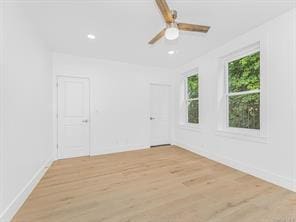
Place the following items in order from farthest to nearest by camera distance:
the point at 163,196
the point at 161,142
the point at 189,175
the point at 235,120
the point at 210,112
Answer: the point at 161,142 < the point at 210,112 < the point at 235,120 < the point at 189,175 < the point at 163,196

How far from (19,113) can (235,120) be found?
382cm

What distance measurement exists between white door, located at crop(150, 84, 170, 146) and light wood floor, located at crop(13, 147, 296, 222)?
1986 mm

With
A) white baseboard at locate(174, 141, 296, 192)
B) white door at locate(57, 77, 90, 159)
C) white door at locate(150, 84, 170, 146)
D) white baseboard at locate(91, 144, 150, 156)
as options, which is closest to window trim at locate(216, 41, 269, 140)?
white baseboard at locate(174, 141, 296, 192)

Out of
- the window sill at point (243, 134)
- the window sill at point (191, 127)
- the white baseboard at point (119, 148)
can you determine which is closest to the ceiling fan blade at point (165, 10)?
the window sill at point (243, 134)

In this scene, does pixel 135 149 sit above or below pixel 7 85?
below

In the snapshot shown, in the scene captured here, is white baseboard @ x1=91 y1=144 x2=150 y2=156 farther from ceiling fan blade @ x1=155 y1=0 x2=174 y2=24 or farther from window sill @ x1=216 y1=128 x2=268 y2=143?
ceiling fan blade @ x1=155 y1=0 x2=174 y2=24

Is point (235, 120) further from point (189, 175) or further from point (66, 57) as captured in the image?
point (66, 57)

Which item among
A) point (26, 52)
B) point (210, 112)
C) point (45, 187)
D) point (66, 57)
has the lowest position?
point (45, 187)

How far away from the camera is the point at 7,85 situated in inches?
67.9

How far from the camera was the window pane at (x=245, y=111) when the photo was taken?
298 centimetres

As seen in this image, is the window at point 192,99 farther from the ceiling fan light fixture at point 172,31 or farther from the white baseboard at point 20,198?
the white baseboard at point 20,198

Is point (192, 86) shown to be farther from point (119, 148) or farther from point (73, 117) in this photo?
point (73, 117)

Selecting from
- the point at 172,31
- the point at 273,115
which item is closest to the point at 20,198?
the point at 172,31

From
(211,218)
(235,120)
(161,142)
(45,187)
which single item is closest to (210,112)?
(235,120)
